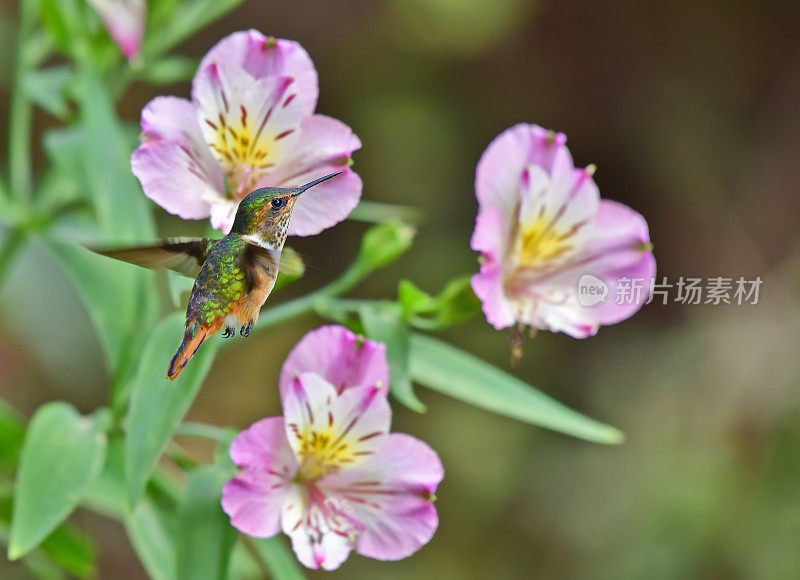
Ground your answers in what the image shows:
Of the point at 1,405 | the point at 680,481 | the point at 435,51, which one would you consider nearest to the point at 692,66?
the point at 435,51

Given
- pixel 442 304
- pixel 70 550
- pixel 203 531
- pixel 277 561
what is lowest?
pixel 70 550

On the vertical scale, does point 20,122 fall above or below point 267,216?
below

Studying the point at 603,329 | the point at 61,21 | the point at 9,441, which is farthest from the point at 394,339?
the point at 603,329

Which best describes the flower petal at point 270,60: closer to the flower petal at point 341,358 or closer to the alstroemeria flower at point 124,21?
the flower petal at point 341,358

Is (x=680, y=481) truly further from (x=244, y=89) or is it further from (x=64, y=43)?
(x=244, y=89)

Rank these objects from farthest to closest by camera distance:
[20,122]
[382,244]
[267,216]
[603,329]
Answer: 1. [603,329]
2. [20,122]
3. [382,244]
4. [267,216]

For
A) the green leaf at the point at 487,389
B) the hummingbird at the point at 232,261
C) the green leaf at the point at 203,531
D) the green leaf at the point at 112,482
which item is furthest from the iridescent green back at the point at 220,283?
the green leaf at the point at 112,482

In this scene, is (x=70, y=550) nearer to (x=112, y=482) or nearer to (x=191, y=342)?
(x=112, y=482)
